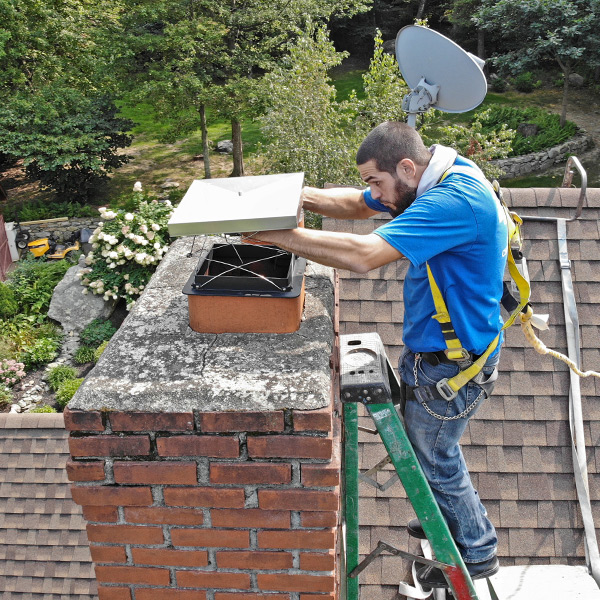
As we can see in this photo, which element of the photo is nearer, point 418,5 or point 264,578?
point 264,578

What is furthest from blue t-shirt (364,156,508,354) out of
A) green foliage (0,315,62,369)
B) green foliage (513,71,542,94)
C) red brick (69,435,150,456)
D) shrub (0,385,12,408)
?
green foliage (513,71,542,94)

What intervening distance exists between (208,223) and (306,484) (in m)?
0.84


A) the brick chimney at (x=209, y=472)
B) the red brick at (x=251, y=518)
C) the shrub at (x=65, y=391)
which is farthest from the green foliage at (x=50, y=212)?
the red brick at (x=251, y=518)

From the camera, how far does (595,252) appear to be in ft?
13.9

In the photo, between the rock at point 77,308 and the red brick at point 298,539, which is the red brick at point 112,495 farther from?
the rock at point 77,308

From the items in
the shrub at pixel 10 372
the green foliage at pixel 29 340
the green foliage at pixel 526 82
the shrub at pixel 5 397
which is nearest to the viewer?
the shrub at pixel 5 397

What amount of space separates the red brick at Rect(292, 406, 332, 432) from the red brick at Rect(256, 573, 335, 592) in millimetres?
508

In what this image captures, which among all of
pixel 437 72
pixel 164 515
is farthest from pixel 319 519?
pixel 437 72

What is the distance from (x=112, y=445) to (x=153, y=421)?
15 cm

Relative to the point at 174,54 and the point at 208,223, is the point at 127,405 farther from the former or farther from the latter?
the point at 174,54

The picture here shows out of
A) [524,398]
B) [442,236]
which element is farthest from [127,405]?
[524,398]

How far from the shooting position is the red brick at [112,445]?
1867mm

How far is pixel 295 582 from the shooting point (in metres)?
1.99

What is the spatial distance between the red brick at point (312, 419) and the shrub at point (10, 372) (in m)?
12.0
